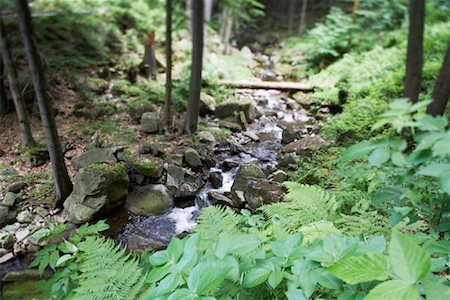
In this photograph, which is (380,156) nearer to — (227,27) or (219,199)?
(219,199)

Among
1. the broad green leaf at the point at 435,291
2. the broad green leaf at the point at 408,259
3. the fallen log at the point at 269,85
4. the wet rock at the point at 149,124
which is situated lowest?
the wet rock at the point at 149,124

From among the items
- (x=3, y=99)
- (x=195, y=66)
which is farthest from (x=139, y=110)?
(x=3, y=99)

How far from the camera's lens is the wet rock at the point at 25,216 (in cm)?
524

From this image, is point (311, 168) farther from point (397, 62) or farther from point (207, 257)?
point (397, 62)

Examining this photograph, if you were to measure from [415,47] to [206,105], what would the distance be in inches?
241

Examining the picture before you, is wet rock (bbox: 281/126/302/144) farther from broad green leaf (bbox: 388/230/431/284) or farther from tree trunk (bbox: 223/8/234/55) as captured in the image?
tree trunk (bbox: 223/8/234/55)

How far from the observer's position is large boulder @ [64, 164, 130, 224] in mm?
5367

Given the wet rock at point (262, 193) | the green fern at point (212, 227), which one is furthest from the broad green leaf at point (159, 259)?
the wet rock at point (262, 193)

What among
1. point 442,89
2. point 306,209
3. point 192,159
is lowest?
point 192,159

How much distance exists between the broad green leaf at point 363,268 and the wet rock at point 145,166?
5810 millimetres

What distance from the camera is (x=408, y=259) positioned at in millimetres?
891

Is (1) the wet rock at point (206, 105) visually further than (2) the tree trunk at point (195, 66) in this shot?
Yes

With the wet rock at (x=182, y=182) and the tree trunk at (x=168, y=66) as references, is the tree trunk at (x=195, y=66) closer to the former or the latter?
the tree trunk at (x=168, y=66)

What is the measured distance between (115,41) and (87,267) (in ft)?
43.6
